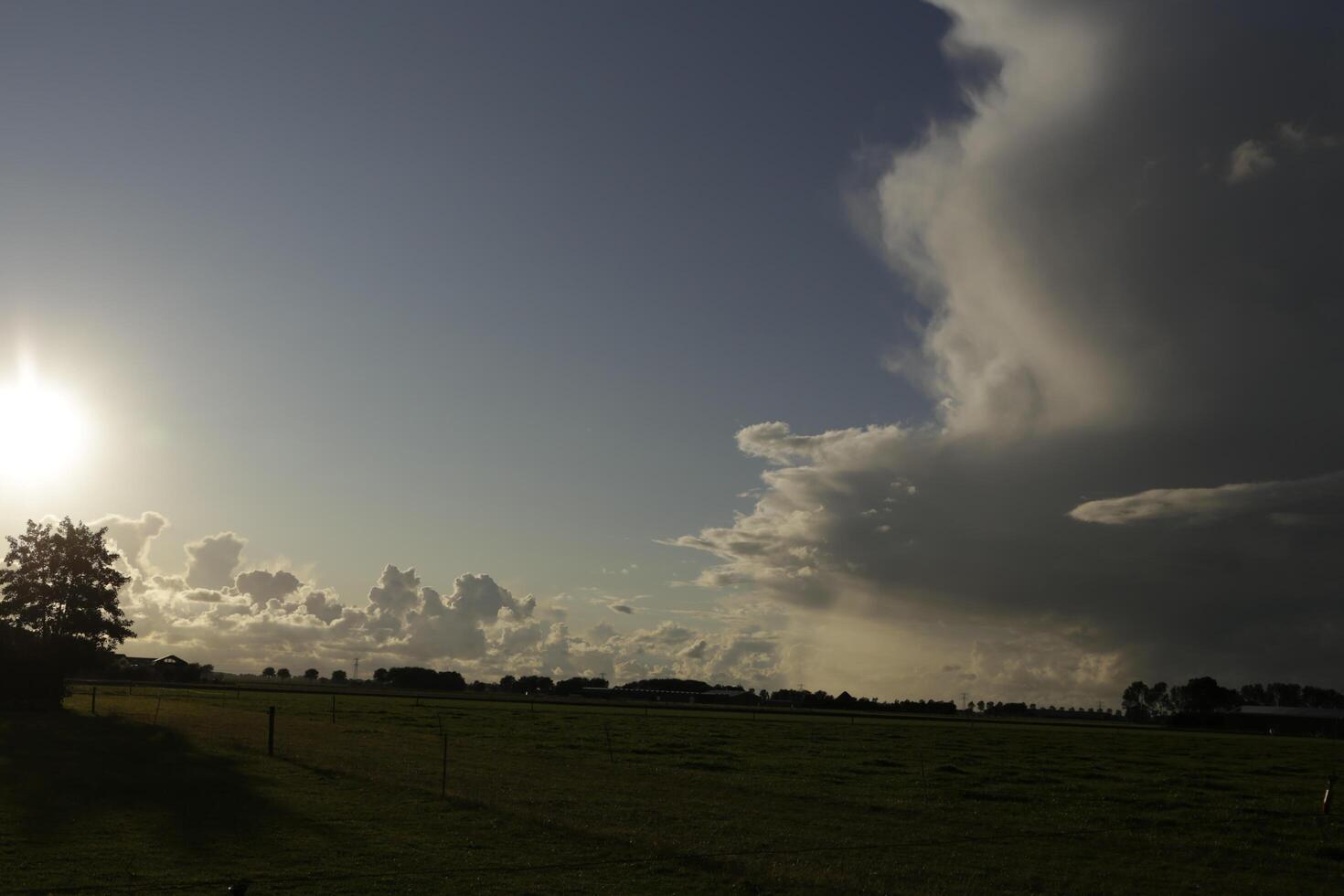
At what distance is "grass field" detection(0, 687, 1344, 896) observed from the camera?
19.7 m

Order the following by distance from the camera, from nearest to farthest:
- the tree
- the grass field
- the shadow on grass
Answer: the grass field, the shadow on grass, the tree

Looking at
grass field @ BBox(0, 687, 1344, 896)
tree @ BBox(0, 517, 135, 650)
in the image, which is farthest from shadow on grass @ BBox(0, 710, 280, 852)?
tree @ BBox(0, 517, 135, 650)

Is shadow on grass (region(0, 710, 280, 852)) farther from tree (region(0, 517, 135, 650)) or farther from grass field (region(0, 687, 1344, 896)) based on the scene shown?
tree (region(0, 517, 135, 650))

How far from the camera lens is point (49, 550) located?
73.2 meters

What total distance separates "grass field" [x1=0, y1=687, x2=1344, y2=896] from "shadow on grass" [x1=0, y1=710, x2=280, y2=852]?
13 centimetres

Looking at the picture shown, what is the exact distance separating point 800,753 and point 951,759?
900 centimetres

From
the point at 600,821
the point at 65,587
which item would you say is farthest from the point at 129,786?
the point at 65,587

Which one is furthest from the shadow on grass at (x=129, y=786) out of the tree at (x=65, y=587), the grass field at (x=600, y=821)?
the tree at (x=65, y=587)

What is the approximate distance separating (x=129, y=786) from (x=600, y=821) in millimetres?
15835

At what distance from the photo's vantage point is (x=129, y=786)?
30.3 m

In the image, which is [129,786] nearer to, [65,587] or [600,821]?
[600,821]

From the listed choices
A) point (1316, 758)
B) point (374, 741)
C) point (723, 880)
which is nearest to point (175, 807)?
point (723, 880)

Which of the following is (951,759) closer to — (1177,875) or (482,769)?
(482,769)

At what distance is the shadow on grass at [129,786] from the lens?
2394cm
